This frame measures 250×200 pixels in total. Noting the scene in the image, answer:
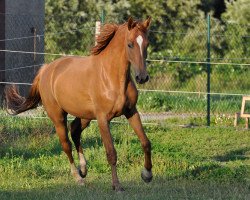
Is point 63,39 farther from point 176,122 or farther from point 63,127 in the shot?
point 63,127

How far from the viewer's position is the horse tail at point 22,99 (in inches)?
514

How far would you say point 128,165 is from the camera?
13.1 meters

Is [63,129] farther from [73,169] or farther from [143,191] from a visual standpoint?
[143,191]

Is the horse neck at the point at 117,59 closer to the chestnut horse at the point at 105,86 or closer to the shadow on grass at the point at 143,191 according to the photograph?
the chestnut horse at the point at 105,86

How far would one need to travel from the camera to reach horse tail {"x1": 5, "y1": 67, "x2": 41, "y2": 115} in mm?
13047

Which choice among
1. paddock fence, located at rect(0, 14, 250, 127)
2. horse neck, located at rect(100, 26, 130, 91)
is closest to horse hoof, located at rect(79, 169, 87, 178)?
horse neck, located at rect(100, 26, 130, 91)

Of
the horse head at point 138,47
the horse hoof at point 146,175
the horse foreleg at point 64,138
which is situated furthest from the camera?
the horse foreleg at point 64,138

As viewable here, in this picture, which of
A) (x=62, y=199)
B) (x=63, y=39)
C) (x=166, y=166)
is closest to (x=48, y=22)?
(x=63, y=39)

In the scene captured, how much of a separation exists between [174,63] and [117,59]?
718 inches

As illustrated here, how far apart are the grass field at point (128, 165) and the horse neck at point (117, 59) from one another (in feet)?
4.70

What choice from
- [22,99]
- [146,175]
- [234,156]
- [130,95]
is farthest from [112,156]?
[234,156]

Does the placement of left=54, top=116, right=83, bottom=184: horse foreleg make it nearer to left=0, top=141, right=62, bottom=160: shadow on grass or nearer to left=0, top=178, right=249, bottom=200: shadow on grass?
left=0, top=178, right=249, bottom=200: shadow on grass

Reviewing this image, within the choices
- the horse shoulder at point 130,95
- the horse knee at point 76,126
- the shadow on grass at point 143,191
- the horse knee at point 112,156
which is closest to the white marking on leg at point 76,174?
the shadow on grass at point 143,191

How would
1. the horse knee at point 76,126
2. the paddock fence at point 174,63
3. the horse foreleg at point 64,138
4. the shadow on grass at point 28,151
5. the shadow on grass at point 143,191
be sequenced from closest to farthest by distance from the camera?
the shadow on grass at point 143,191
the horse foreleg at point 64,138
the horse knee at point 76,126
the shadow on grass at point 28,151
the paddock fence at point 174,63
